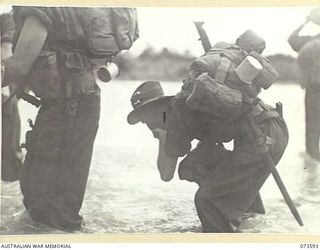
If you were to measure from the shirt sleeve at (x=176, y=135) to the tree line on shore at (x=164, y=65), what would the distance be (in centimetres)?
9

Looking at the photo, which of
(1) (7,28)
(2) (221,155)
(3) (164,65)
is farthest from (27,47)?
(2) (221,155)

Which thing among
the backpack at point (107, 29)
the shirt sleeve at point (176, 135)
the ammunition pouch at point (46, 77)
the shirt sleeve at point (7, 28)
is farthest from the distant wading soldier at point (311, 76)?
the shirt sleeve at point (7, 28)

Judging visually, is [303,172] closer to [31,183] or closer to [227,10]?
[227,10]

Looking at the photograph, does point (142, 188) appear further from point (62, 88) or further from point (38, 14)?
point (38, 14)

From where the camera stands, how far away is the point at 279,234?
6.93ft

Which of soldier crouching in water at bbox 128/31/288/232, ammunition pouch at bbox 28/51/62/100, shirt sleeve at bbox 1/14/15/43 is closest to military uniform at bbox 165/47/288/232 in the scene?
soldier crouching in water at bbox 128/31/288/232

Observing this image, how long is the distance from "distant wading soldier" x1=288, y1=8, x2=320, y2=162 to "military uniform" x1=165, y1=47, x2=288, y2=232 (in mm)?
73

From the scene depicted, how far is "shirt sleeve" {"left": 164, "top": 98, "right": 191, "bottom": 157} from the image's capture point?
2100 millimetres

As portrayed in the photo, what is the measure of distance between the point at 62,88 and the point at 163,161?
12.6 inches

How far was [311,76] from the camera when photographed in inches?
83.8

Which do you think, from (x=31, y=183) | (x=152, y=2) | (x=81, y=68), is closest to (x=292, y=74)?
(x=152, y=2)

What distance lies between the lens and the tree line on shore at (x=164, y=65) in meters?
2.11

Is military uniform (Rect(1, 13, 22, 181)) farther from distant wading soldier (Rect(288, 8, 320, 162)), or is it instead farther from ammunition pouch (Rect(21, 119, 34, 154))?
distant wading soldier (Rect(288, 8, 320, 162))

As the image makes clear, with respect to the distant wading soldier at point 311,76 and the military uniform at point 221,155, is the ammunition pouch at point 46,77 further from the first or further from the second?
the distant wading soldier at point 311,76
